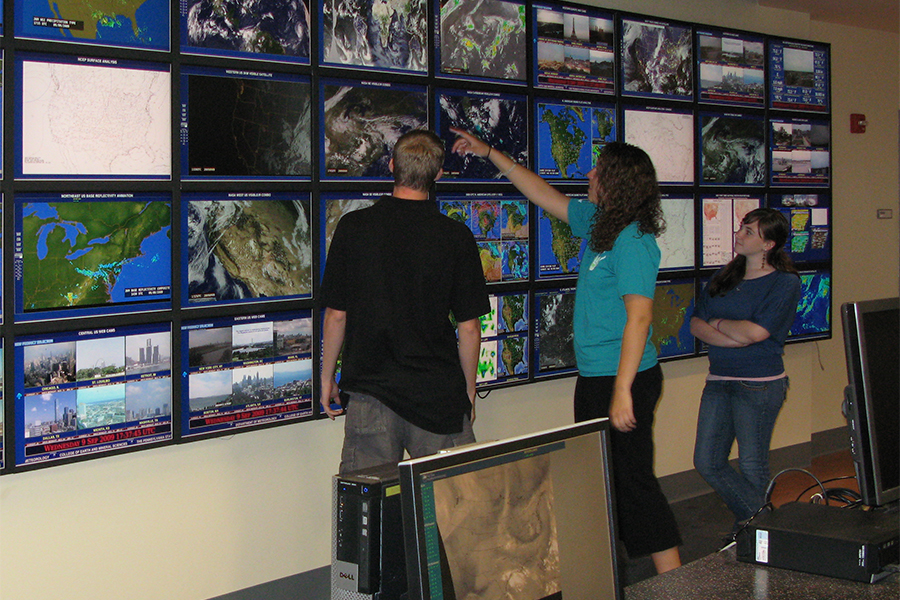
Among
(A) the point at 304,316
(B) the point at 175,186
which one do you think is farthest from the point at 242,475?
(B) the point at 175,186

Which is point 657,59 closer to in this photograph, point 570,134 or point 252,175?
point 570,134

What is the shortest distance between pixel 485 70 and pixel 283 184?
106 cm

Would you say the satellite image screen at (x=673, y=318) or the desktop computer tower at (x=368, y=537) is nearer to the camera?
the desktop computer tower at (x=368, y=537)

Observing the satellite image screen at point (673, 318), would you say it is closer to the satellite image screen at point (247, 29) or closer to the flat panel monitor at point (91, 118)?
the satellite image screen at point (247, 29)

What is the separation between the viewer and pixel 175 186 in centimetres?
271

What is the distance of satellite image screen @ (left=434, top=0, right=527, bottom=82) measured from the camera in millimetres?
3352

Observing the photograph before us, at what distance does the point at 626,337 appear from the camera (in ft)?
8.42

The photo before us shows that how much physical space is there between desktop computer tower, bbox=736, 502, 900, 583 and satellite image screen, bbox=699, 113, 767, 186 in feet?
9.51

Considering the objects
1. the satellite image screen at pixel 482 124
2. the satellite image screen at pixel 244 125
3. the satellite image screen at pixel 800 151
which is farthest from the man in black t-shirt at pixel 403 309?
the satellite image screen at pixel 800 151

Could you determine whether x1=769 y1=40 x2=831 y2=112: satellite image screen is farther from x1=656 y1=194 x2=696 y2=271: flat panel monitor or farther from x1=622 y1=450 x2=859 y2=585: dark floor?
x1=622 y1=450 x2=859 y2=585: dark floor

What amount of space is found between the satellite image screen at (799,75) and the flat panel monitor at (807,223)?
1.66ft

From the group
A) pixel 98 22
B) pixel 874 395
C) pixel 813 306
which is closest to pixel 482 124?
pixel 98 22

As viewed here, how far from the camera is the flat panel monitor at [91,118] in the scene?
→ 2441mm

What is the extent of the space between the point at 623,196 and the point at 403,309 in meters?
0.81
